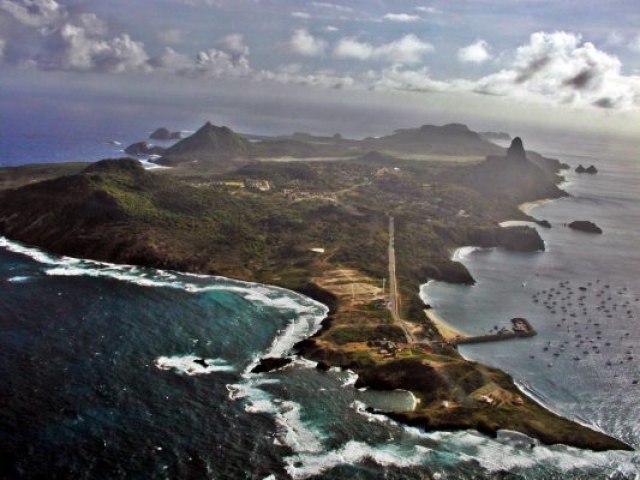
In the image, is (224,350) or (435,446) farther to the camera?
(224,350)

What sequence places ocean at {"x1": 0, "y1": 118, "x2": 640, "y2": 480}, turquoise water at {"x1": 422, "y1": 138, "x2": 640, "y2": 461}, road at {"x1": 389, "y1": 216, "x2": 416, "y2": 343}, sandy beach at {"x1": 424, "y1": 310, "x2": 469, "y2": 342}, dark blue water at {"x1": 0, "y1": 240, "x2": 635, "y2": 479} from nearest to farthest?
dark blue water at {"x1": 0, "y1": 240, "x2": 635, "y2": 479} < ocean at {"x1": 0, "y1": 118, "x2": 640, "y2": 480} < turquoise water at {"x1": 422, "y1": 138, "x2": 640, "y2": 461} < road at {"x1": 389, "y1": 216, "x2": 416, "y2": 343} < sandy beach at {"x1": 424, "y1": 310, "x2": 469, "y2": 342}

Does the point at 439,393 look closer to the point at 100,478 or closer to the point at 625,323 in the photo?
the point at 100,478

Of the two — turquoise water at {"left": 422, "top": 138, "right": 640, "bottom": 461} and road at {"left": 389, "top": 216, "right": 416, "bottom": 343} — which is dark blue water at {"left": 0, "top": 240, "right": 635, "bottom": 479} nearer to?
turquoise water at {"left": 422, "top": 138, "right": 640, "bottom": 461}

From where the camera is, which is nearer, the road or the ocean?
the ocean

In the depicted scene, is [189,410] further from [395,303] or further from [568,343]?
[568,343]

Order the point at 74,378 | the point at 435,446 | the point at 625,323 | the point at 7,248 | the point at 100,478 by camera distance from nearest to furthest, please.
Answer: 1. the point at 100,478
2. the point at 435,446
3. the point at 74,378
4. the point at 625,323
5. the point at 7,248

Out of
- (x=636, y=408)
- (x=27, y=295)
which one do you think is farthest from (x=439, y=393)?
(x=27, y=295)

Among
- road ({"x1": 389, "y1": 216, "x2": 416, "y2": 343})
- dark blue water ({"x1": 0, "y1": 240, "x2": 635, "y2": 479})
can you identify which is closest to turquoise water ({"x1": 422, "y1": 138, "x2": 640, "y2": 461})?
road ({"x1": 389, "y1": 216, "x2": 416, "y2": 343})

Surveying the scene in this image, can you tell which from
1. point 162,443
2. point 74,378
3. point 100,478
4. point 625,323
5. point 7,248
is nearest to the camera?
point 100,478
